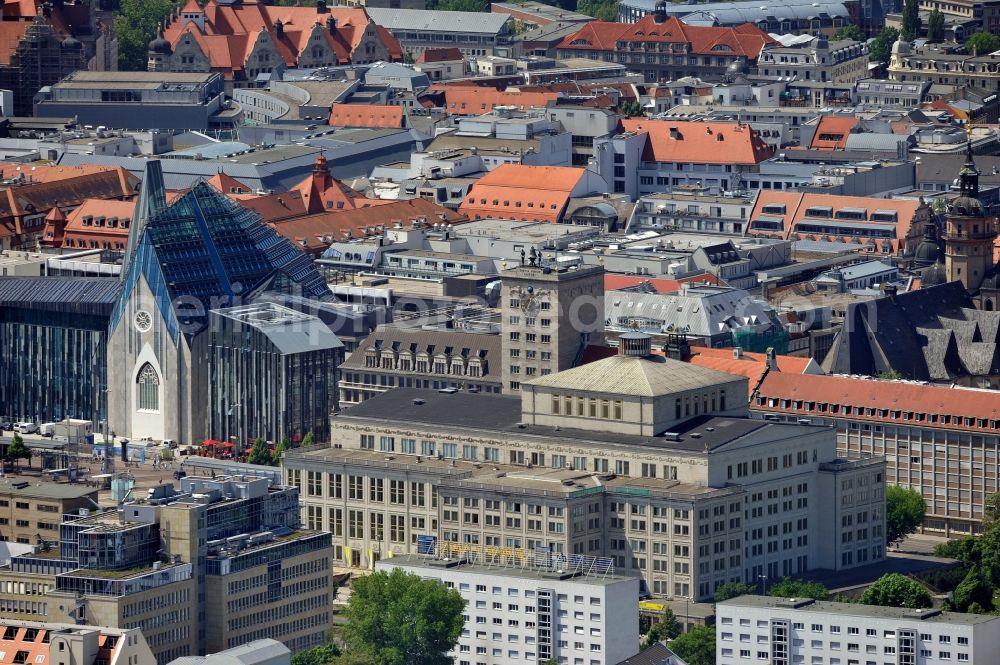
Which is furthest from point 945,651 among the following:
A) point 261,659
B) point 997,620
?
point 261,659

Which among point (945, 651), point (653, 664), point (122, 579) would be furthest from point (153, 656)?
point (945, 651)

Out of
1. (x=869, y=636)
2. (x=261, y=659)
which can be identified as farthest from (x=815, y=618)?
(x=261, y=659)

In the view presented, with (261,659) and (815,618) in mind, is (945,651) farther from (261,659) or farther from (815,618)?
(261,659)

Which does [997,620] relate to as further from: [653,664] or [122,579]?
[122,579]

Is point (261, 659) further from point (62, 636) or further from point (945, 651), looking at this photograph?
point (945, 651)

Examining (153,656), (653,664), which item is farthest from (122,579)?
(653,664)

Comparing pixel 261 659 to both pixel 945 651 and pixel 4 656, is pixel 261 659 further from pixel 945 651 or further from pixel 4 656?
pixel 945 651
